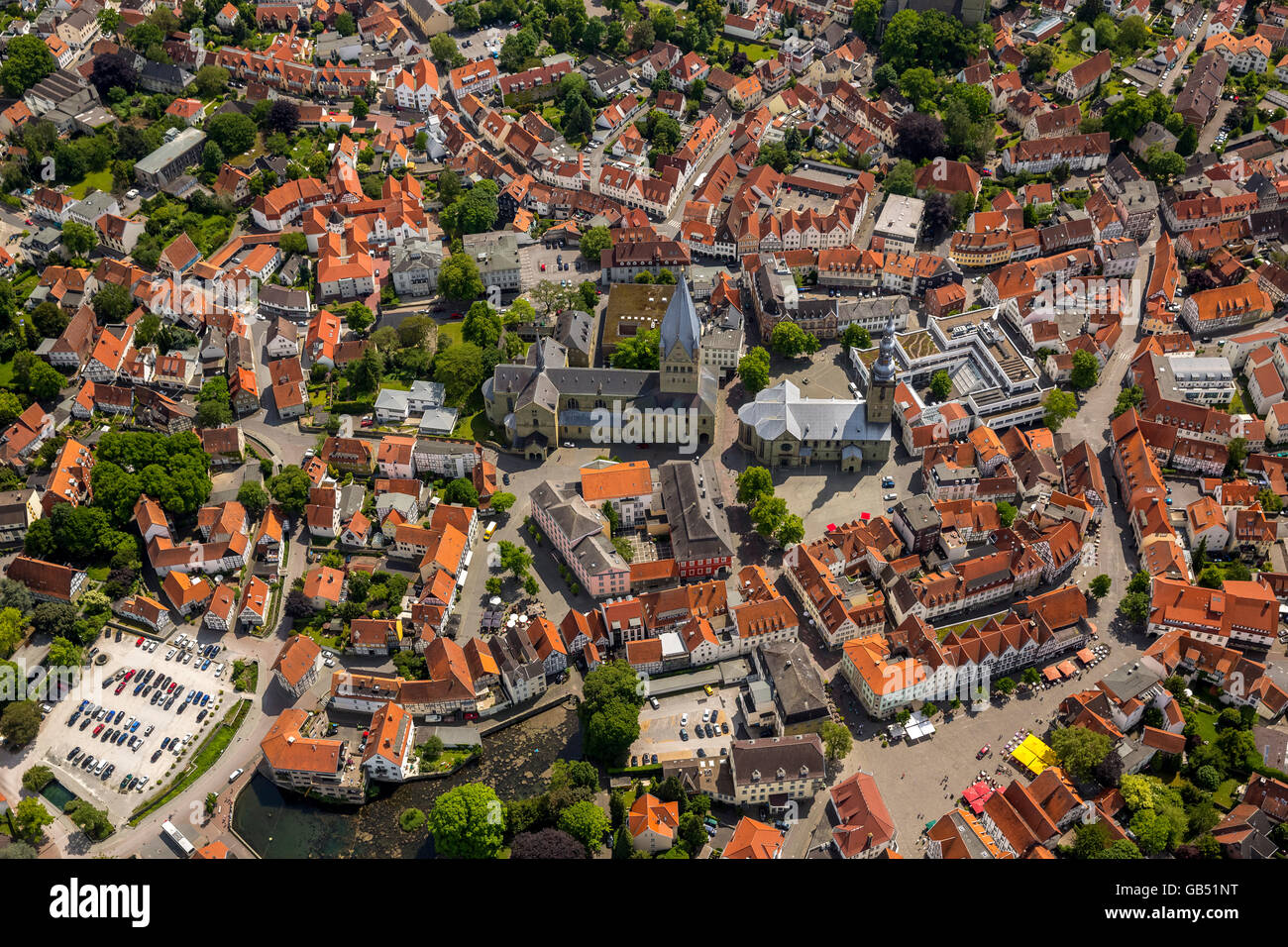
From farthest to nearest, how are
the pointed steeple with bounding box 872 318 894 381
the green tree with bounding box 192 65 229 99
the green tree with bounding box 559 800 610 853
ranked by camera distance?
1. the green tree with bounding box 192 65 229 99
2. the pointed steeple with bounding box 872 318 894 381
3. the green tree with bounding box 559 800 610 853

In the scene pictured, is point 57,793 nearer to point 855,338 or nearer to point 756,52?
point 855,338

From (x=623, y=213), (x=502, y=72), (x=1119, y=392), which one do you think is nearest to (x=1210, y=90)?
(x=1119, y=392)

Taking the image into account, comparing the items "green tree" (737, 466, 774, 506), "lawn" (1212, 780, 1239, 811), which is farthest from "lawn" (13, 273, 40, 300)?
"lawn" (1212, 780, 1239, 811)

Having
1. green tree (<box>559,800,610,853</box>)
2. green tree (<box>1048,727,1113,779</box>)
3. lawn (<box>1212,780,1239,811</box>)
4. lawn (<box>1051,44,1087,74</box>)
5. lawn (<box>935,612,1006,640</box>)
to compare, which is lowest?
green tree (<box>559,800,610,853</box>)

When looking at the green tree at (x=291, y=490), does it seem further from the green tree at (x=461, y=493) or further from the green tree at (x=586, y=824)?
the green tree at (x=586, y=824)

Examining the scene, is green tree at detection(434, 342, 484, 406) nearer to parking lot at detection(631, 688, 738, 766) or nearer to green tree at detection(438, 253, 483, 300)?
green tree at detection(438, 253, 483, 300)

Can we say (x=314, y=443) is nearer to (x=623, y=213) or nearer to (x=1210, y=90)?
(x=623, y=213)

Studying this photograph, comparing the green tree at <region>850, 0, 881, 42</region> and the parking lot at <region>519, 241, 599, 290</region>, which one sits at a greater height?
the green tree at <region>850, 0, 881, 42</region>
